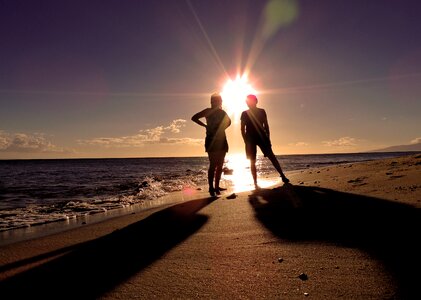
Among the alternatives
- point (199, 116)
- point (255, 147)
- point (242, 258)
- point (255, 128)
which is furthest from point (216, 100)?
point (242, 258)

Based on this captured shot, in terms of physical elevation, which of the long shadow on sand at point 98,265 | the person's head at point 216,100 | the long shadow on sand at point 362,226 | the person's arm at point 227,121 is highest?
the person's head at point 216,100

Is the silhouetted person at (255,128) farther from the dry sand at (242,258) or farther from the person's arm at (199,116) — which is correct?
the dry sand at (242,258)

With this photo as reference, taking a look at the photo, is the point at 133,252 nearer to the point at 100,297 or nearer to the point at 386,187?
the point at 100,297

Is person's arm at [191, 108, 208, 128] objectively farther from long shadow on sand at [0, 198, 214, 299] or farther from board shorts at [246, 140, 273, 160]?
long shadow on sand at [0, 198, 214, 299]

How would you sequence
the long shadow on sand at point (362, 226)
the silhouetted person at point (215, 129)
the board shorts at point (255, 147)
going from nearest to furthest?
the long shadow on sand at point (362, 226) → the silhouetted person at point (215, 129) → the board shorts at point (255, 147)

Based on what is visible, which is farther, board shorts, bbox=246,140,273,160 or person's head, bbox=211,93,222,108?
board shorts, bbox=246,140,273,160

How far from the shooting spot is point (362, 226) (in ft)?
9.24

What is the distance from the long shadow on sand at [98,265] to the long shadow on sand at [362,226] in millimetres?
1011

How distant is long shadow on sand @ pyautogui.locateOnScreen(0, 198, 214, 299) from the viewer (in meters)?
1.98

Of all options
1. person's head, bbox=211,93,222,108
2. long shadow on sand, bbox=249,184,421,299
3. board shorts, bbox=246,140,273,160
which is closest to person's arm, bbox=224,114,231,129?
person's head, bbox=211,93,222,108

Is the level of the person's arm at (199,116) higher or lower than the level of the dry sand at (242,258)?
higher

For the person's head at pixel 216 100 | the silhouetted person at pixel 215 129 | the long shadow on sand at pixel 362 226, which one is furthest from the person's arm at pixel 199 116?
the long shadow on sand at pixel 362 226

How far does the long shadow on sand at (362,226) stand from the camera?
1.91 metres

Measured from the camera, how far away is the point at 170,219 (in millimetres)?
4273
